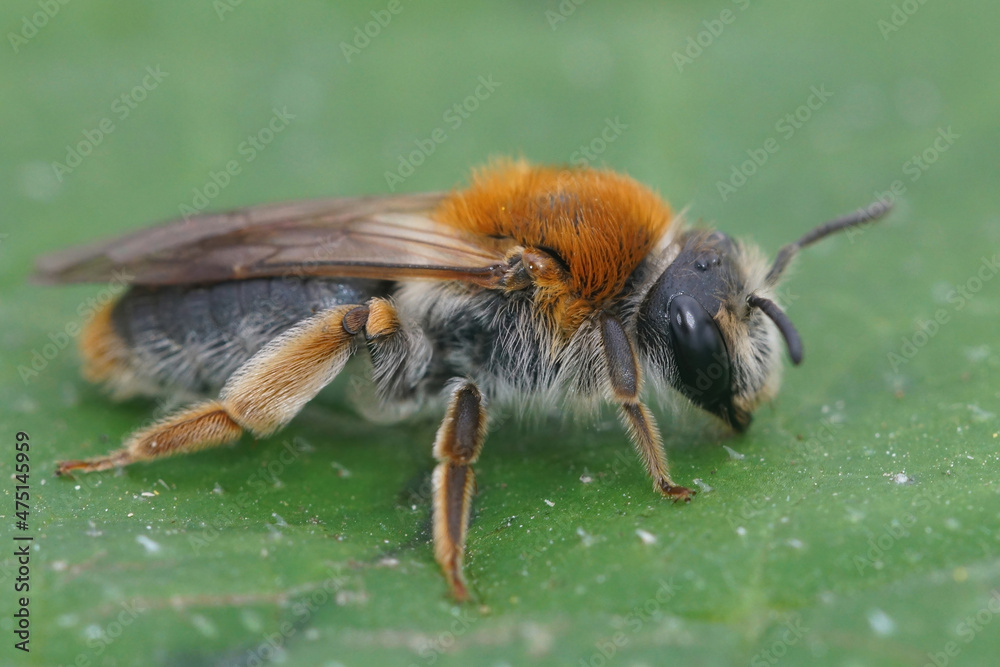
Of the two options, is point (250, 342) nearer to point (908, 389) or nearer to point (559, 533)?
point (559, 533)

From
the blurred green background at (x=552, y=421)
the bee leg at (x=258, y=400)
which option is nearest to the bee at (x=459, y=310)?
the bee leg at (x=258, y=400)

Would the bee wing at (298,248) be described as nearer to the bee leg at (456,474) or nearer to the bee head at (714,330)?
the bee leg at (456,474)

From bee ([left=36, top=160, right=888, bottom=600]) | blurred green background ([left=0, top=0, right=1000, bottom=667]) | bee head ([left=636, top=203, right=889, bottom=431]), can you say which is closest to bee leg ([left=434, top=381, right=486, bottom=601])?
bee ([left=36, top=160, right=888, bottom=600])

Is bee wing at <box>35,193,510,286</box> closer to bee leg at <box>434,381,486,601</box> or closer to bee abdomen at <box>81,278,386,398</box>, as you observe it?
bee abdomen at <box>81,278,386,398</box>

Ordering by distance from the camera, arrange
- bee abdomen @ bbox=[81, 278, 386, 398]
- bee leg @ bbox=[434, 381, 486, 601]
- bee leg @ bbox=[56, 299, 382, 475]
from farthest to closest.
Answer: bee abdomen @ bbox=[81, 278, 386, 398], bee leg @ bbox=[56, 299, 382, 475], bee leg @ bbox=[434, 381, 486, 601]

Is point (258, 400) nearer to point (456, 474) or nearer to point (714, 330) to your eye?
point (456, 474)

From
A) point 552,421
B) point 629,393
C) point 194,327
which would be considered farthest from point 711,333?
point 194,327
